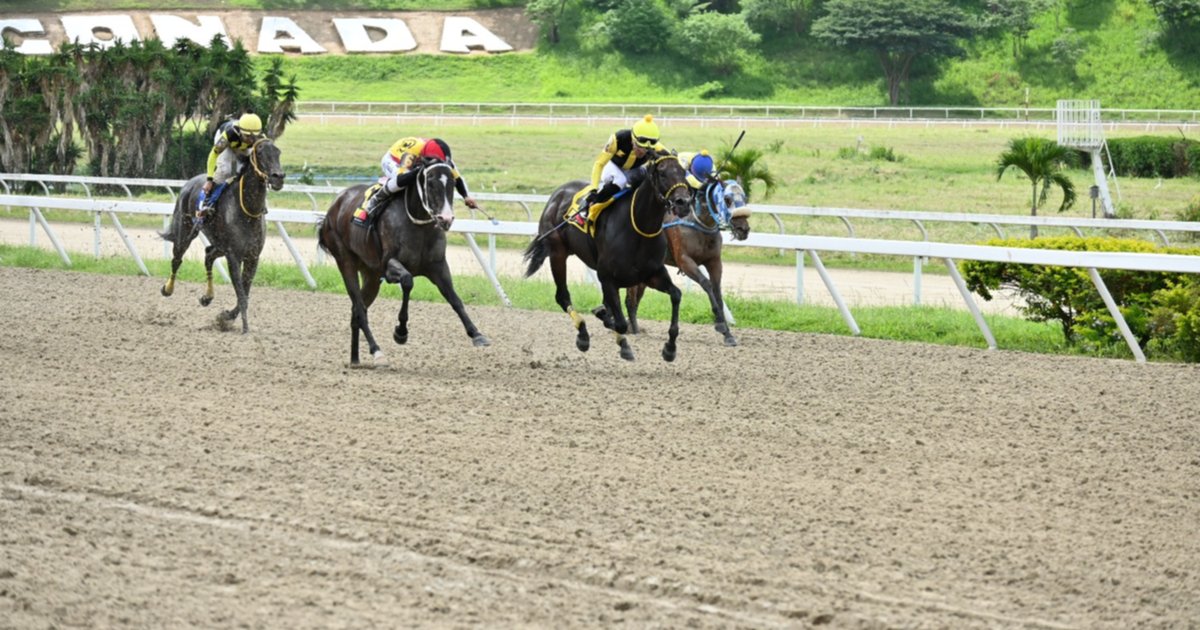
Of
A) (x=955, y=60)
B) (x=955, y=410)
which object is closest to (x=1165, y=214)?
(x=955, y=410)

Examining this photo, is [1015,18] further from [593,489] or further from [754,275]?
[593,489]

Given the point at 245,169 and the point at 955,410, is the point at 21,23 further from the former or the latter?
the point at 955,410

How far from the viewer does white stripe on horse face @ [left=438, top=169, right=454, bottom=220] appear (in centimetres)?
1005

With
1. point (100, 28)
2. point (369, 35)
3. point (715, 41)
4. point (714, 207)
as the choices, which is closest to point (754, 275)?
point (714, 207)

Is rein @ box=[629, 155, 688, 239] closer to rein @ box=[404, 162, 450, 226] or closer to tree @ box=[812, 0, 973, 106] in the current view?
rein @ box=[404, 162, 450, 226]

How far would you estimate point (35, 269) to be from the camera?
55.4 ft

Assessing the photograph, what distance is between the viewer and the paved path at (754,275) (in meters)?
15.0

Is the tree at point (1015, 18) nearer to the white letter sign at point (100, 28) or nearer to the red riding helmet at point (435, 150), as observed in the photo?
the white letter sign at point (100, 28)

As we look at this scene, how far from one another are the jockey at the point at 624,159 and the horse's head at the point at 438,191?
3.28 ft

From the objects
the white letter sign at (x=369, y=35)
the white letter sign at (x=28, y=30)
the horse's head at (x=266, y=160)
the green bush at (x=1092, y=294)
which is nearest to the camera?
the green bush at (x=1092, y=294)

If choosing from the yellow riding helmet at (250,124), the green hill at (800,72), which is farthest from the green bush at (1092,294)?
the green hill at (800,72)

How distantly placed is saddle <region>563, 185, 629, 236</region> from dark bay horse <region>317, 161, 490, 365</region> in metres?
0.96

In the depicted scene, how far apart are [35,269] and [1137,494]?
43.1 feet

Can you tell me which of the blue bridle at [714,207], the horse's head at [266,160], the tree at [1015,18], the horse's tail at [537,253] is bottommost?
the horse's tail at [537,253]
